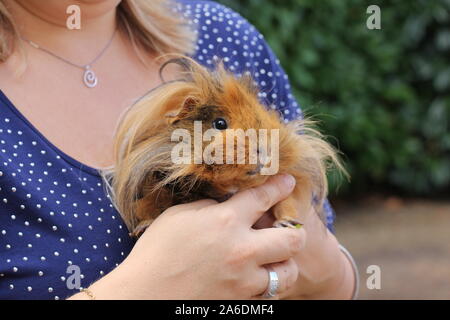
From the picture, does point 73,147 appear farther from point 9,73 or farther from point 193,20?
point 193,20

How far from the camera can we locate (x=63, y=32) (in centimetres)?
193

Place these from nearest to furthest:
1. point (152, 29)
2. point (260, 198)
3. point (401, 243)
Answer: point (260, 198) → point (152, 29) → point (401, 243)

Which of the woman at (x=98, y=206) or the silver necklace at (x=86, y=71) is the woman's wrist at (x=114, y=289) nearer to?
the woman at (x=98, y=206)

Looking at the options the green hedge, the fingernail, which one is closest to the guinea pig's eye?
the fingernail

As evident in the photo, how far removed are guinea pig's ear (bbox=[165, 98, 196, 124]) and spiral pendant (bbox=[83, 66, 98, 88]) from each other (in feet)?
1.49

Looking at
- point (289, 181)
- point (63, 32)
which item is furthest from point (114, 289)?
point (63, 32)

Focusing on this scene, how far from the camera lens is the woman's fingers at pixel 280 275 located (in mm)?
1599

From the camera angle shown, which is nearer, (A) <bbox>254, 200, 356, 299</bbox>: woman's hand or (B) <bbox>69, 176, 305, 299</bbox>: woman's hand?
(B) <bbox>69, 176, 305, 299</bbox>: woman's hand

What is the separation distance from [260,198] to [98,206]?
0.41m

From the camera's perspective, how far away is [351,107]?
6262mm

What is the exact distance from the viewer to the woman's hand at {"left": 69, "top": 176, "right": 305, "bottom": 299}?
1.51m

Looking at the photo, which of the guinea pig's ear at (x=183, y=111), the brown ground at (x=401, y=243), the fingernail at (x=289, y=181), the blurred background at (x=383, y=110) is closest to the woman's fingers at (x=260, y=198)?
Answer: the fingernail at (x=289, y=181)

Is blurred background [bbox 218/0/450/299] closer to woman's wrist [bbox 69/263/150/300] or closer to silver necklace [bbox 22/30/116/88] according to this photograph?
silver necklace [bbox 22/30/116/88]

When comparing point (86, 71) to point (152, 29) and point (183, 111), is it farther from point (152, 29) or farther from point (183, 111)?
point (183, 111)
